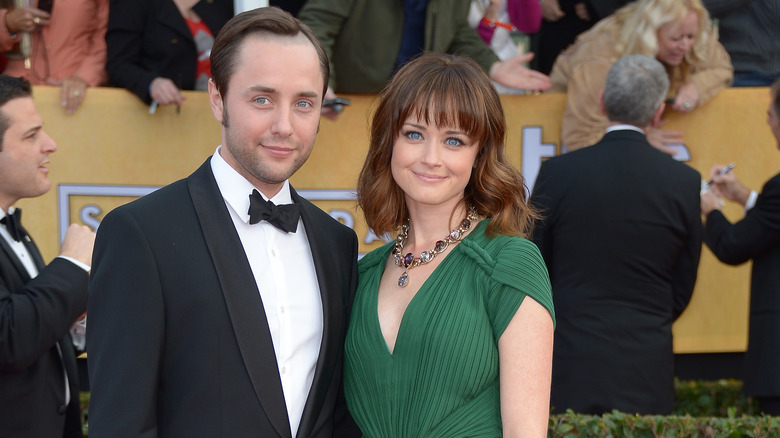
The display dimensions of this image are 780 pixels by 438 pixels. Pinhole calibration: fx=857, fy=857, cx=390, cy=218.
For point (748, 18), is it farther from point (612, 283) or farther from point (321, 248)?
point (321, 248)

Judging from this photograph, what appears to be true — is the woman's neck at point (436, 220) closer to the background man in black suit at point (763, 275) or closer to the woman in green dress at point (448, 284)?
the woman in green dress at point (448, 284)

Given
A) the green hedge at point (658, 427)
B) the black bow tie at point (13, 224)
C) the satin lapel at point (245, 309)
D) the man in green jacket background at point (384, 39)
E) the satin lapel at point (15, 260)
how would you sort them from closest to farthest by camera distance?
the satin lapel at point (245, 309)
the satin lapel at point (15, 260)
the black bow tie at point (13, 224)
the green hedge at point (658, 427)
the man in green jacket background at point (384, 39)

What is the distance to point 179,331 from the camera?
76.1 inches

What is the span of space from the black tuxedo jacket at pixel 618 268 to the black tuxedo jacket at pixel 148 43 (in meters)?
2.02

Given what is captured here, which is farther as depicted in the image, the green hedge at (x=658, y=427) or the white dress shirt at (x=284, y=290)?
the green hedge at (x=658, y=427)

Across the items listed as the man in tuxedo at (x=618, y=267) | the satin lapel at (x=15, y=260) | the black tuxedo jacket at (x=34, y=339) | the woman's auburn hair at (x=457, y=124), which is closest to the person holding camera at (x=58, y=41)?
the satin lapel at (x=15, y=260)

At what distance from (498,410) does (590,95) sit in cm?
268

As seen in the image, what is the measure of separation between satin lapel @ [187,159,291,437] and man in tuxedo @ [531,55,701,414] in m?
1.87

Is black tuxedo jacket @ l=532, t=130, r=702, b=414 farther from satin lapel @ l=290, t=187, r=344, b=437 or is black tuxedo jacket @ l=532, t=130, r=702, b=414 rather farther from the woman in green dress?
satin lapel @ l=290, t=187, r=344, b=437

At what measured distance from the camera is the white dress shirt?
6.84ft

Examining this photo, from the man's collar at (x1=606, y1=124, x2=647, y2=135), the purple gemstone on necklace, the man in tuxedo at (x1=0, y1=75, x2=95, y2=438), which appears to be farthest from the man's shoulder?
the man's collar at (x1=606, y1=124, x2=647, y2=135)

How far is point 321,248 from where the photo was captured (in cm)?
229

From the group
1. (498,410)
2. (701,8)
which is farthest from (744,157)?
(498,410)

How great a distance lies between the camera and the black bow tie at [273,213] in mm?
2104
